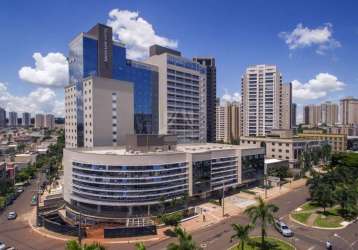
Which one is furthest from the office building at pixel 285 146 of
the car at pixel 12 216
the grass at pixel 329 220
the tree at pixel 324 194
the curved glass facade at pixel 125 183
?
the car at pixel 12 216

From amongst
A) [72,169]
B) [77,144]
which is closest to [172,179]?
[72,169]

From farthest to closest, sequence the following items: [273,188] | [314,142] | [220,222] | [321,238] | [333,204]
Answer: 1. [314,142]
2. [273,188]
3. [333,204]
4. [220,222]
5. [321,238]

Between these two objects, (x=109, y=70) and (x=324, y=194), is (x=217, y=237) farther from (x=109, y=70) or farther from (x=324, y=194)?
(x=109, y=70)

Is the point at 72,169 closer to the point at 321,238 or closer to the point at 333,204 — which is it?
the point at 321,238

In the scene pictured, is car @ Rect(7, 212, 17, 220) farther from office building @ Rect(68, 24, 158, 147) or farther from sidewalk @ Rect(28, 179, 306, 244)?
office building @ Rect(68, 24, 158, 147)

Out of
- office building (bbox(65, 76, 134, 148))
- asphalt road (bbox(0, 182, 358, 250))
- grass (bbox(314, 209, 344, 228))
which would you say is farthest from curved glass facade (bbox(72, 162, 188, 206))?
grass (bbox(314, 209, 344, 228))

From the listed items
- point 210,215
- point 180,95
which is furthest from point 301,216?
point 180,95
